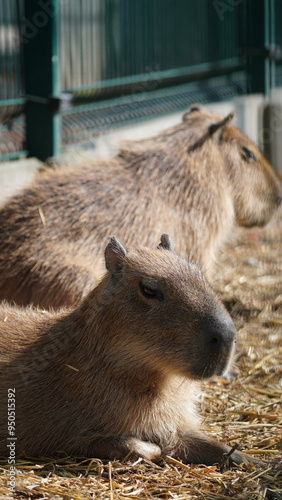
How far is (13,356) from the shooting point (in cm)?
339

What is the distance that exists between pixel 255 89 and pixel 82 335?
7467 millimetres

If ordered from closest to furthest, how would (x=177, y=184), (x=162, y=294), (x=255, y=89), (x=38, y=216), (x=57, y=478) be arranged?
1. (x=57, y=478)
2. (x=162, y=294)
3. (x=38, y=216)
4. (x=177, y=184)
5. (x=255, y=89)

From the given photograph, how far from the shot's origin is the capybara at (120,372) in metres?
3.17

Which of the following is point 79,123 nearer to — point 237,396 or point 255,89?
point 237,396

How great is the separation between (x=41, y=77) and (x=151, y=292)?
3.48 meters

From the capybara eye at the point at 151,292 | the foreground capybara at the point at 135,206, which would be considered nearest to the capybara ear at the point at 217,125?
the foreground capybara at the point at 135,206

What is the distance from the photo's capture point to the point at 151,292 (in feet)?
10.6

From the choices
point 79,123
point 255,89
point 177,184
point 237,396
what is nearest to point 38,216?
point 177,184

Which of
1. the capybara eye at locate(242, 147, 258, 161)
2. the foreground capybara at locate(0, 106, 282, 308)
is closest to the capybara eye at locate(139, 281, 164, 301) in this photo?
the foreground capybara at locate(0, 106, 282, 308)

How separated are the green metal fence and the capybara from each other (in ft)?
10.0

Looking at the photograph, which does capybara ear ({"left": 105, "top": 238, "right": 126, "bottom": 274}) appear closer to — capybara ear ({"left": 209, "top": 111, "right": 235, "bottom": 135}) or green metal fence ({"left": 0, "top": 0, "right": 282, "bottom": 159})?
capybara ear ({"left": 209, "top": 111, "right": 235, "bottom": 135})

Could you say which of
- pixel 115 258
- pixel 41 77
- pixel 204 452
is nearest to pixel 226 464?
pixel 204 452

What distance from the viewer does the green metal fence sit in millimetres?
6211

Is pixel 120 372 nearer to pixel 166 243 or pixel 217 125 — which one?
pixel 166 243
